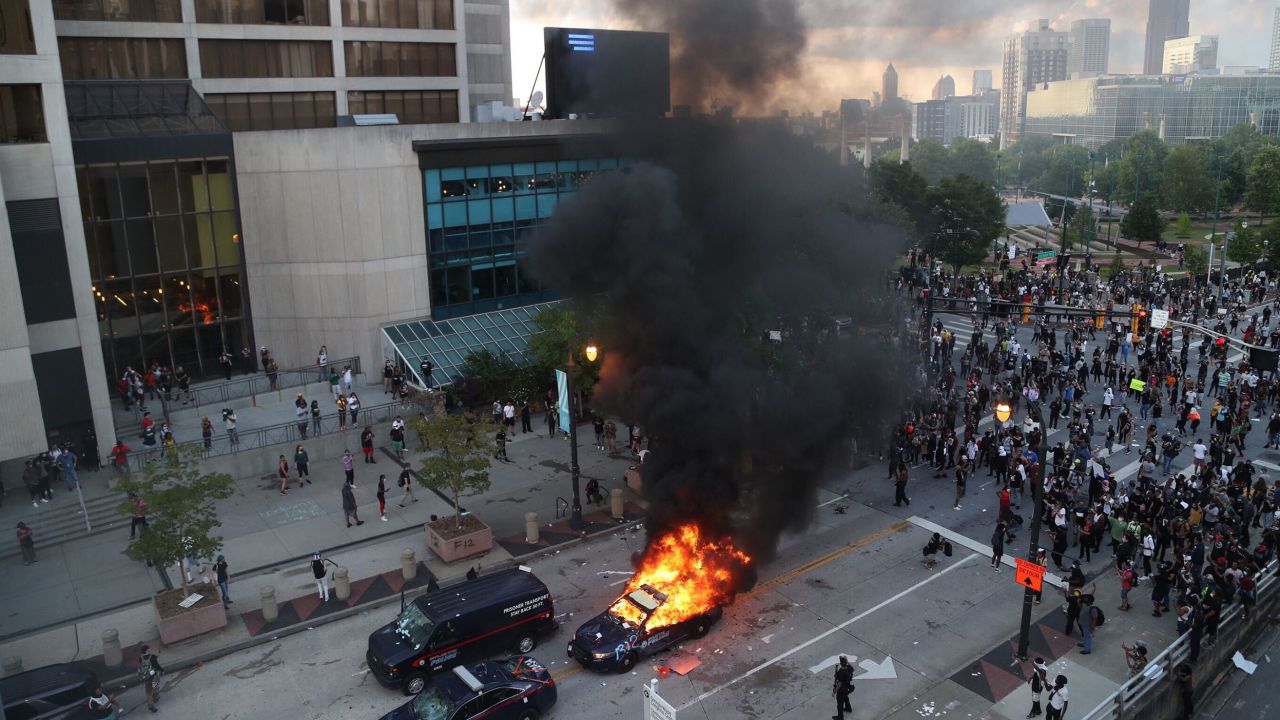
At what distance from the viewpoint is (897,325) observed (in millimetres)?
34562

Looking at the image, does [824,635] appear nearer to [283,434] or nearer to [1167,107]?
[283,434]

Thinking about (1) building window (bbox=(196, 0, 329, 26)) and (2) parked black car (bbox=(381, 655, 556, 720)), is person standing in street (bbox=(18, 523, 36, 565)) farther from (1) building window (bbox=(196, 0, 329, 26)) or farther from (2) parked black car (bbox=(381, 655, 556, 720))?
(1) building window (bbox=(196, 0, 329, 26))

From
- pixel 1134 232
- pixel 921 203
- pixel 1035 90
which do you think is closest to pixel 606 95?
pixel 921 203

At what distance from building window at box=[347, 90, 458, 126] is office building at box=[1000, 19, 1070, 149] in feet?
495

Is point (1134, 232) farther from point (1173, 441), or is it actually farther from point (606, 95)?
point (606, 95)

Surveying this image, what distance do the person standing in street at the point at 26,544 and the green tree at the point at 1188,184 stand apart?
88.7 metres

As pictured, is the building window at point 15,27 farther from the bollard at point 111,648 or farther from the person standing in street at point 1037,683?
the person standing in street at point 1037,683

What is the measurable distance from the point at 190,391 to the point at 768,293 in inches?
808

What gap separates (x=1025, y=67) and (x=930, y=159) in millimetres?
87002

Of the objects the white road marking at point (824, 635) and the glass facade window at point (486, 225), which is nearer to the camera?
the white road marking at point (824, 635)

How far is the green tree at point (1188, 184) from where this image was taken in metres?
80.4

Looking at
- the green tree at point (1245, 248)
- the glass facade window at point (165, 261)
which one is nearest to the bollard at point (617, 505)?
the glass facade window at point (165, 261)

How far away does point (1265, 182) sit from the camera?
76.6 metres

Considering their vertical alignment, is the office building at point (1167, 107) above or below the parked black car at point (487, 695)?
above
